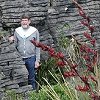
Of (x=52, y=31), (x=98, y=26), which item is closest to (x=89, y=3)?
(x=98, y=26)

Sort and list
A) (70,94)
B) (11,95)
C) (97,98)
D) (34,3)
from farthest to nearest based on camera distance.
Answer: (34,3) → (11,95) → (70,94) → (97,98)

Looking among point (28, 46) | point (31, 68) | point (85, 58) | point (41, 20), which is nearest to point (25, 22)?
point (28, 46)

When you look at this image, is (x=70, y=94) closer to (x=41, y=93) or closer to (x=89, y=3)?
(x=41, y=93)

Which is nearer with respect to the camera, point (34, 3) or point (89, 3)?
point (34, 3)

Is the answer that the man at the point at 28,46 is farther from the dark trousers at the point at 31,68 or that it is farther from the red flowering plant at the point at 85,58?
the red flowering plant at the point at 85,58

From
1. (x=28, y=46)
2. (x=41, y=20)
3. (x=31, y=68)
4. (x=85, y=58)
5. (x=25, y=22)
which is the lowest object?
(x=31, y=68)

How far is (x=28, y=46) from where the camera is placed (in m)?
7.56

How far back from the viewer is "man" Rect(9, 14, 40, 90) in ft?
24.7

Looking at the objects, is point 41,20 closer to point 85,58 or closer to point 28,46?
point 28,46

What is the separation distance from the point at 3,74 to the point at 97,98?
208 inches

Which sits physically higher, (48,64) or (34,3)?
(34,3)

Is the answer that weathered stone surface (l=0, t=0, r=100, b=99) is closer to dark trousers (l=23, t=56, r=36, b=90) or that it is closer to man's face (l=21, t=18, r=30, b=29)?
dark trousers (l=23, t=56, r=36, b=90)

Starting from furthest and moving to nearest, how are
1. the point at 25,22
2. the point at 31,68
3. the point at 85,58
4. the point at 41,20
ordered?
1. the point at 41,20
2. the point at 31,68
3. the point at 25,22
4. the point at 85,58

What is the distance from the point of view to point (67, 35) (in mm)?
9250
